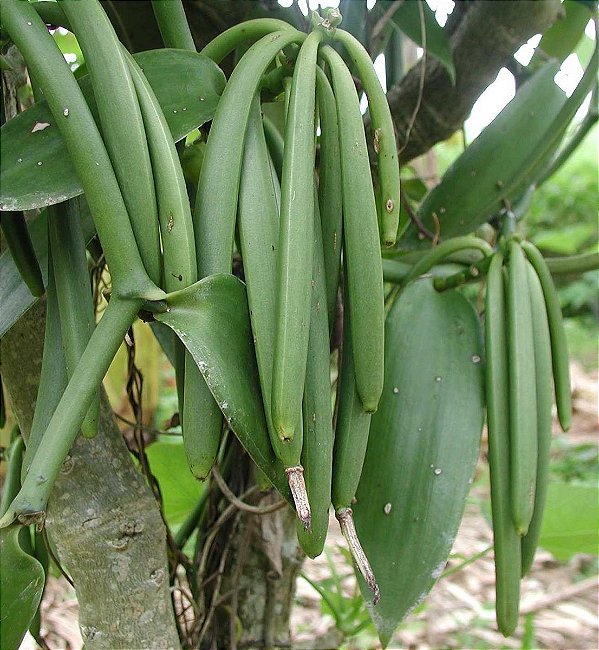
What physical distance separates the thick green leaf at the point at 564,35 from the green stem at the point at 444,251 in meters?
0.35

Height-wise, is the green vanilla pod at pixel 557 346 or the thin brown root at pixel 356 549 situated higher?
the thin brown root at pixel 356 549

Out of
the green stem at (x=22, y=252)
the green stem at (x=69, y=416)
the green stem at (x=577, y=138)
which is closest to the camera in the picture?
the green stem at (x=69, y=416)

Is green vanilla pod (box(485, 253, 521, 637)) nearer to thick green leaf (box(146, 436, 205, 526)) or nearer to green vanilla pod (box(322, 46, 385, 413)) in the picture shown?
green vanilla pod (box(322, 46, 385, 413))

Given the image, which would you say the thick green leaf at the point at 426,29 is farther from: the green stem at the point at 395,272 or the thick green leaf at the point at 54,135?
the thick green leaf at the point at 54,135

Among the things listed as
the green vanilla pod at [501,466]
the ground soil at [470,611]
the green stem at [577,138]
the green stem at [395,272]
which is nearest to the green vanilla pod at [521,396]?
the green vanilla pod at [501,466]

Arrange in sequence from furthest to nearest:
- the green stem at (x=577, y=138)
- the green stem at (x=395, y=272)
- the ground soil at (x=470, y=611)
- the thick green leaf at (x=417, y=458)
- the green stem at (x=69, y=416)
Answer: the ground soil at (x=470, y=611) → the green stem at (x=577, y=138) → the green stem at (x=395, y=272) → the thick green leaf at (x=417, y=458) → the green stem at (x=69, y=416)

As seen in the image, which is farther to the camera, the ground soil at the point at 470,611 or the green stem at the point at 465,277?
the ground soil at the point at 470,611

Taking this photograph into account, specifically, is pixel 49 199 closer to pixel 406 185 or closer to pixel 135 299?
pixel 135 299

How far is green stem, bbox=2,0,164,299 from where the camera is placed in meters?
0.32

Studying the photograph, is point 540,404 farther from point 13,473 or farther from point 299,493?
point 13,473

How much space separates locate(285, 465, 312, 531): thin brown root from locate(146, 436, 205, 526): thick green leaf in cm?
46

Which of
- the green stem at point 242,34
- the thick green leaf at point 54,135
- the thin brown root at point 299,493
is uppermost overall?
the green stem at point 242,34

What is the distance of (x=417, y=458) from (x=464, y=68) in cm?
38

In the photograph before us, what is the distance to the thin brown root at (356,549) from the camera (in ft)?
1.10
